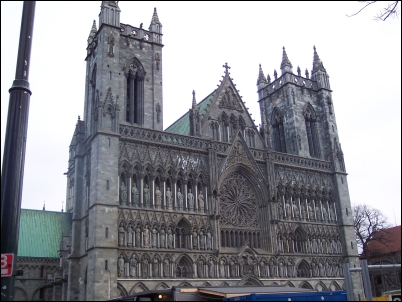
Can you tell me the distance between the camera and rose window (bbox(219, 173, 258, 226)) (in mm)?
Result: 36750

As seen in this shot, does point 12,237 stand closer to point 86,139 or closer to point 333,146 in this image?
point 86,139

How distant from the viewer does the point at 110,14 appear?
37.7 meters

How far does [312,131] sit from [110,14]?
2269cm

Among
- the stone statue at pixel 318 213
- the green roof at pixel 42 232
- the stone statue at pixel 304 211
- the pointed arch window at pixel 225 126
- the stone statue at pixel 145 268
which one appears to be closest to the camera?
the stone statue at pixel 145 268

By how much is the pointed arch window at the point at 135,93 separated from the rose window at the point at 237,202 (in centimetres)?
868

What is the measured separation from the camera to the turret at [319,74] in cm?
4866

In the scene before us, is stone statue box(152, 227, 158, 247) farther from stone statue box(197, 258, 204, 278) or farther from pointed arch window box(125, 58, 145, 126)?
pointed arch window box(125, 58, 145, 126)

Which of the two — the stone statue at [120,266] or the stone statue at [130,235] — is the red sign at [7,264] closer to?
the stone statue at [120,266]

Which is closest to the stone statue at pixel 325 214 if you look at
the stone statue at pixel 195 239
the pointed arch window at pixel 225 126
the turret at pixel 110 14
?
the pointed arch window at pixel 225 126

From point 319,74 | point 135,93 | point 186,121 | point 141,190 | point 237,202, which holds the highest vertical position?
point 319,74

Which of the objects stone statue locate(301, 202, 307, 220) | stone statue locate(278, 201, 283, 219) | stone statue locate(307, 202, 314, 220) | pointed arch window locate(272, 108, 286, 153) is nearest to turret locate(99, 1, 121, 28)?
pointed arch window locate(272, 108, 286, 153)

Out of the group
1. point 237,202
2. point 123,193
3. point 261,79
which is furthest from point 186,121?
point 123,193

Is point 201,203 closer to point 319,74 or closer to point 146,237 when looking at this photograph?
point 146,237

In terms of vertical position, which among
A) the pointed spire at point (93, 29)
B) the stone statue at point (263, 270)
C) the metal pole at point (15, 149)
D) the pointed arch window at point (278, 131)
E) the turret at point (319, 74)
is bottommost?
the stone statue at point (263, 270)
